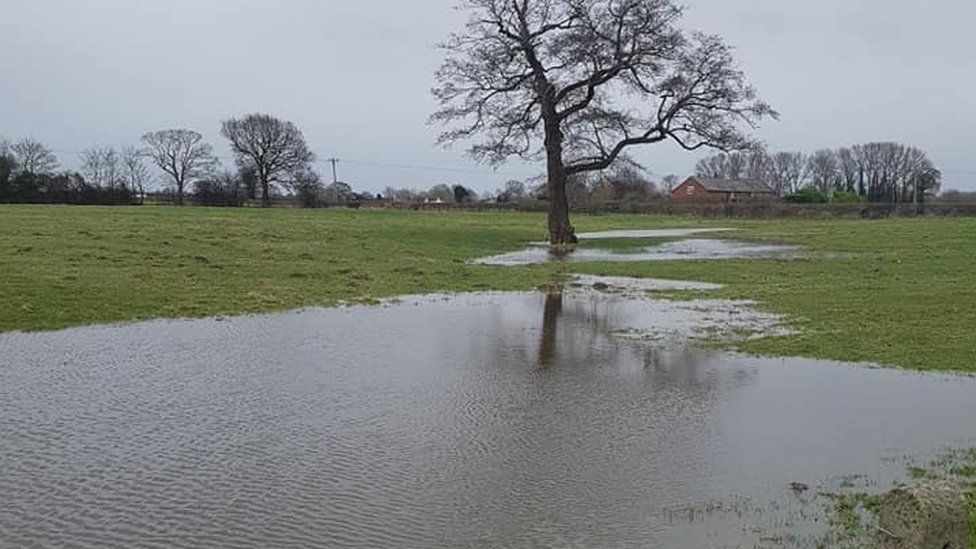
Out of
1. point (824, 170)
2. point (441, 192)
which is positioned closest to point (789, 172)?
point (824, 170)

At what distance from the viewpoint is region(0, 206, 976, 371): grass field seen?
45.6 ft

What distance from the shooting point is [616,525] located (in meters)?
6.11

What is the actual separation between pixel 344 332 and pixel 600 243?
85.5 feet

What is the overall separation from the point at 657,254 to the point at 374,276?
14.3 meters

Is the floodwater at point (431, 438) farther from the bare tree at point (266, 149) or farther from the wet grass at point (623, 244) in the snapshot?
the bare tree at point (266, 149)

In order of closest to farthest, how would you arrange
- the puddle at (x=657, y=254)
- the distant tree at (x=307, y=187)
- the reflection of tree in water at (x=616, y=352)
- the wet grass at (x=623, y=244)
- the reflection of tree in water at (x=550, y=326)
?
the reflection of tree in water at (x=616, y=352), the reflection of tree in water at (x=550, y=326), the puddle at (x=657, y=254), the wet grass at (x=623, y=244), the distant tree at (x=307, y=187)

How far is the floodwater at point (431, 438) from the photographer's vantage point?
616 cm

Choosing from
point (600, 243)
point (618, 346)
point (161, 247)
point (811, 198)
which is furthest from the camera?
point (811, 198)

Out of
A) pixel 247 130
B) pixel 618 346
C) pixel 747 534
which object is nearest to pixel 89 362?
pixel 618 346

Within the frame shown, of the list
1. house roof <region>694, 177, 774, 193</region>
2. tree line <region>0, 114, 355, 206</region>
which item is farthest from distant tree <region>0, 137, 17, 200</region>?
house roof <region>694, 177, 774, 193</region>

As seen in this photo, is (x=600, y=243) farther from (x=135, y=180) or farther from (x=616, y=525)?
(x=135, y=180)

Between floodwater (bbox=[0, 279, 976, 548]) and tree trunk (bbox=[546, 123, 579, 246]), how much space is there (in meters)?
24.7

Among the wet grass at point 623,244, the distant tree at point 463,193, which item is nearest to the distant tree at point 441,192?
the distant tree at point 463,193

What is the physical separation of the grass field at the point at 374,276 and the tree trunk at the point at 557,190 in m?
3.15
